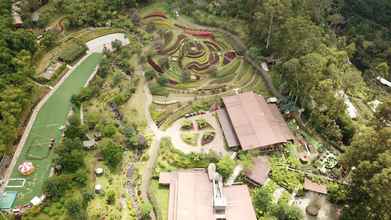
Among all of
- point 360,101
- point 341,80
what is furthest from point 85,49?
point 360,101

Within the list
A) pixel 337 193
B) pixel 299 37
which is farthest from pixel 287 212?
pixel 299 37

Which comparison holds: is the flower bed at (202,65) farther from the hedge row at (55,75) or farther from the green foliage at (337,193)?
the green foliage at (337,193)

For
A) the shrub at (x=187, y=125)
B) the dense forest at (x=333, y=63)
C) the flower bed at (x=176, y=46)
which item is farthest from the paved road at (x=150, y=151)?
the dense forest at (x=333, y=63)

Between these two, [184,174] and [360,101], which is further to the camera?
[360,101]

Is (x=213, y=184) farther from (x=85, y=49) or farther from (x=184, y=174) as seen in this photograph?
(x=85, y=49)

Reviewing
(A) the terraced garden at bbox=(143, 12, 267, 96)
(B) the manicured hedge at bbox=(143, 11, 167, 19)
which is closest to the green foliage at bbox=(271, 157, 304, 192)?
(A) the terraced garden at bbox=(143, 12, 267, 96)

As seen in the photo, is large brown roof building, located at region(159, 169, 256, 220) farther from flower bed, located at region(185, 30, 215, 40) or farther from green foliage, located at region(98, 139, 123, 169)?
flower bed, located at region(185, 30, 215, 40)
